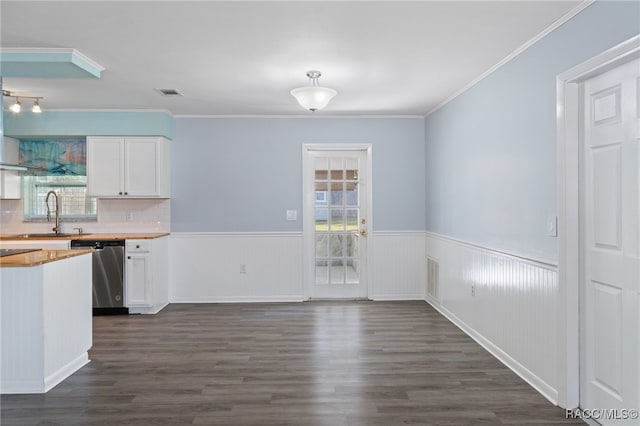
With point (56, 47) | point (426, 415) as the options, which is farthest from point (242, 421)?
point (56, 47)

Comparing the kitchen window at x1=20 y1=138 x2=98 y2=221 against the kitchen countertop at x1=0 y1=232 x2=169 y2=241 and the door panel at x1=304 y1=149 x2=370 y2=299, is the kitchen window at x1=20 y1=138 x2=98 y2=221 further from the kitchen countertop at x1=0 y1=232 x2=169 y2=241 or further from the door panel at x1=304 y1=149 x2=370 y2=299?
the door panel at x1=304 y1=149 x2=370 y2=299

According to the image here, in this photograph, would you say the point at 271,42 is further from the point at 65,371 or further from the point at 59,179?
the point at 59,179

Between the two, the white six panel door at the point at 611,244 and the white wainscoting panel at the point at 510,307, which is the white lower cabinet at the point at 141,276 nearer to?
the white wainscoting panel at the point at 510,307

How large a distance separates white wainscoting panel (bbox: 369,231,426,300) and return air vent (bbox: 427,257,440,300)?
0.54 feet

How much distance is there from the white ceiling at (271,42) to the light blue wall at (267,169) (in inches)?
40.2

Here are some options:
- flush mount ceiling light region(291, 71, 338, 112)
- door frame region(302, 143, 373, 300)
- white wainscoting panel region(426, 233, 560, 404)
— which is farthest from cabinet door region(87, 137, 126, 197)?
white wainscoting panel region(426, 233, 560, 404)

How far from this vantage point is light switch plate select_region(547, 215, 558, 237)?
2688 mm

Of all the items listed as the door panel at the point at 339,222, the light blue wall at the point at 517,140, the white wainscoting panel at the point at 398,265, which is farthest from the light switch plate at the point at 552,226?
the door panel at the point at 339,222

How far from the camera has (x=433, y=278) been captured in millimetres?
5363

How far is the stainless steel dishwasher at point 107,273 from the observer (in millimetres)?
4895

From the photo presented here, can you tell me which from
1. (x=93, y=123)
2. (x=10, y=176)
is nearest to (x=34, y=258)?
(x=93, y=123)

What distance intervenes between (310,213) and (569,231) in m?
3.53

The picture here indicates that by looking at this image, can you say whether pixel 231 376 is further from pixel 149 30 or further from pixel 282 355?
pixel 149 30

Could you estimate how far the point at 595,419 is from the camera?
8.09ft
